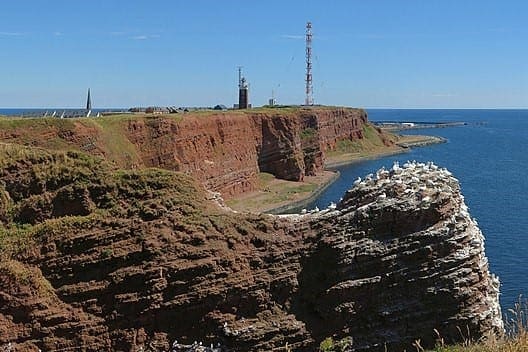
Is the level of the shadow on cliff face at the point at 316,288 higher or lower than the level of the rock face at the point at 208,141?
lower

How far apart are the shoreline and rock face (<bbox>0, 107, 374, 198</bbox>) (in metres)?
2.73

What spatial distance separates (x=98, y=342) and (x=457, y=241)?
1470 cm

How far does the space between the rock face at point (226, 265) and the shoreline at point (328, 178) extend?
3927 cm

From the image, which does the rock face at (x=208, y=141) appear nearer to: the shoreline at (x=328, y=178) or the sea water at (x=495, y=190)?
the shoreline at (x=328, y=178)

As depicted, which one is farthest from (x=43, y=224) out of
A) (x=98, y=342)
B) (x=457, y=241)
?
(x=457, y=241)

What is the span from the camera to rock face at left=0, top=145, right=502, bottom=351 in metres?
24.0

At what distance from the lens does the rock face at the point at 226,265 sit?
945 inches

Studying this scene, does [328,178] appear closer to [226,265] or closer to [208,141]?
[208,141]

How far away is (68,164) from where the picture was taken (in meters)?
27.2

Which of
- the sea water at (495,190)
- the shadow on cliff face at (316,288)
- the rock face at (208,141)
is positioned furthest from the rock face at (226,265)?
the rock face at (208,141)

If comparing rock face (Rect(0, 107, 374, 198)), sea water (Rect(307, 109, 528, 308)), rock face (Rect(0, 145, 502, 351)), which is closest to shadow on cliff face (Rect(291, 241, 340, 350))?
rock face (Rect(0, 145, 502, 351))

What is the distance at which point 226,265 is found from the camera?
25.2 m

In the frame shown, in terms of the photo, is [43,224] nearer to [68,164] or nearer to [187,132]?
[68,164]

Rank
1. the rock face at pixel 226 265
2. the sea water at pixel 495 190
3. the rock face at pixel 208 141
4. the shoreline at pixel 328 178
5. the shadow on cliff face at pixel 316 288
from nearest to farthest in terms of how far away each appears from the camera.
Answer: the rock face at pixel 226 265, the shadow on cliff face at pixel 316 288, the sea water at pixel 495 190, the rock face at pixel 208 141, the shoreline at pixel 328 178
